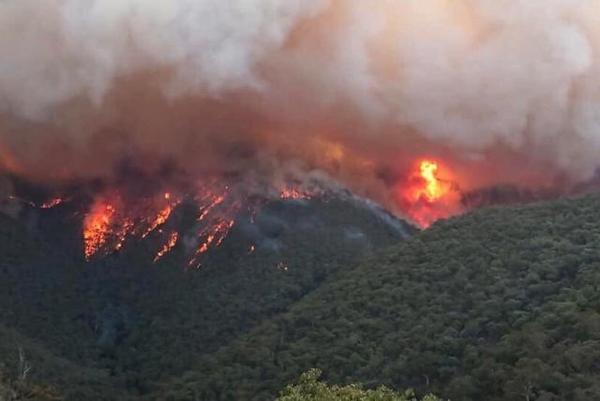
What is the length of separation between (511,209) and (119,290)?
6997cm

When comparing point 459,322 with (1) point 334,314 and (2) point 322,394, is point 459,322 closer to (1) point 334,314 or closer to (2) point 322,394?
(1) point 334,314

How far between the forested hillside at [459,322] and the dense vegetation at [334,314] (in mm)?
156

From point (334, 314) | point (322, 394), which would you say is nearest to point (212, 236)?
point (334, 314)

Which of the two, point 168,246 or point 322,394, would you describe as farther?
point 168,246

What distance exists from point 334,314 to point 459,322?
1658 centimetres

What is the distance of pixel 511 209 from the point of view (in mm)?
86125

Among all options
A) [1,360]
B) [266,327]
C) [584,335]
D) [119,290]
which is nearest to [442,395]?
[584,335]

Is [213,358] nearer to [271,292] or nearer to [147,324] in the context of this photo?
[271,292]

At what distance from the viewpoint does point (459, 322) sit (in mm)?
62406

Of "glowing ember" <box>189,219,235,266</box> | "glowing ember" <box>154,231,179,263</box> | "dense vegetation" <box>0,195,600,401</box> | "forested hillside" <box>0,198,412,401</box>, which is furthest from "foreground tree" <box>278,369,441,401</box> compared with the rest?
"glowing ember" <box>154,231,179,263</box>

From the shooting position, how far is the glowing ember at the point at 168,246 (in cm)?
14238

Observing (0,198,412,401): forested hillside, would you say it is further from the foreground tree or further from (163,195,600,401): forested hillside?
the foreground tree

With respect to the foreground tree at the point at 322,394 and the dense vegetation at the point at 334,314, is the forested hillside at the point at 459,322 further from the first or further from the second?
the foreground tree at the point at 322,394

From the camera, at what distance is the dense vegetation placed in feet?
173
